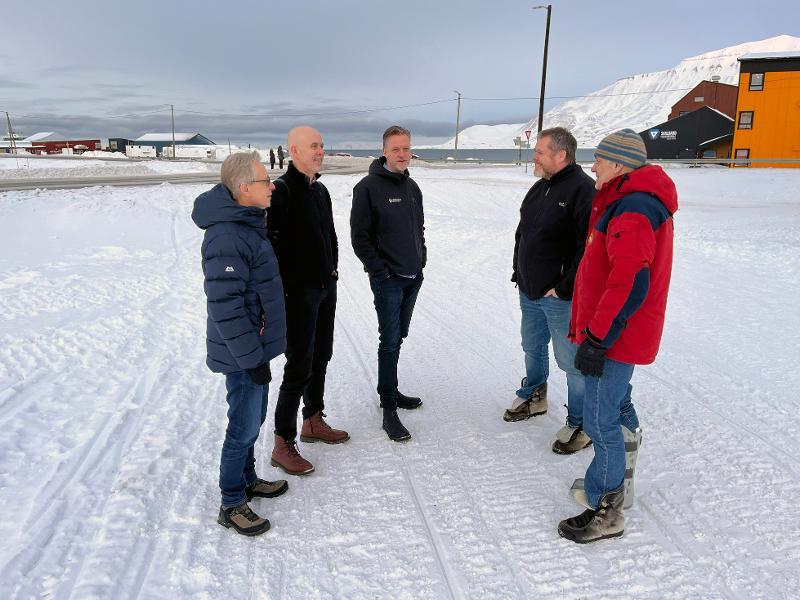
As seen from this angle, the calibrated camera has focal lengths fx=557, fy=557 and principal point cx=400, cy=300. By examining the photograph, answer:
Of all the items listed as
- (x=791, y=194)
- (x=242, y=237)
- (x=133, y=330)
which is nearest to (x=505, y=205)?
(x=791, y=194)

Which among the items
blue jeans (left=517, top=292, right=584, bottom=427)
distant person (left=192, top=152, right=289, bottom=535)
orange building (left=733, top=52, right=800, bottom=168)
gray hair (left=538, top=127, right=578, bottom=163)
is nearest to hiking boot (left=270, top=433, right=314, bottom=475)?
distant person (left=192, top=152, right=289, bottom=535)

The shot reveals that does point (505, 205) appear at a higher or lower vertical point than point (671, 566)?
higher

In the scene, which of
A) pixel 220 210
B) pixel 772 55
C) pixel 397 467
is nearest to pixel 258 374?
pixel 220 210

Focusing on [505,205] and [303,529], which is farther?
[505,205]

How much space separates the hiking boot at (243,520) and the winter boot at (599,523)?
1674mm

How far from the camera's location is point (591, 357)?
2.86 m

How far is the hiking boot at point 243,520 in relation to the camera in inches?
121

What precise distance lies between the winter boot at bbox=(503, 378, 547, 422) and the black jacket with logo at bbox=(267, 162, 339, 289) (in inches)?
75.6

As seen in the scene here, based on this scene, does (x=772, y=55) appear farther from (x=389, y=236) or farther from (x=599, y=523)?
(x=599, y=523)

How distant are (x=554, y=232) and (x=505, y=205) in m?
14.2

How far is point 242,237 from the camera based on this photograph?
9.44ft

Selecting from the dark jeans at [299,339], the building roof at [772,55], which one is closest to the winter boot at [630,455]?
the dark jeans at [299,339]

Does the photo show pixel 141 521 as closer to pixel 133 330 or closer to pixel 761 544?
pixel 761 544

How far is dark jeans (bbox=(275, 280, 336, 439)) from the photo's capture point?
368cm
